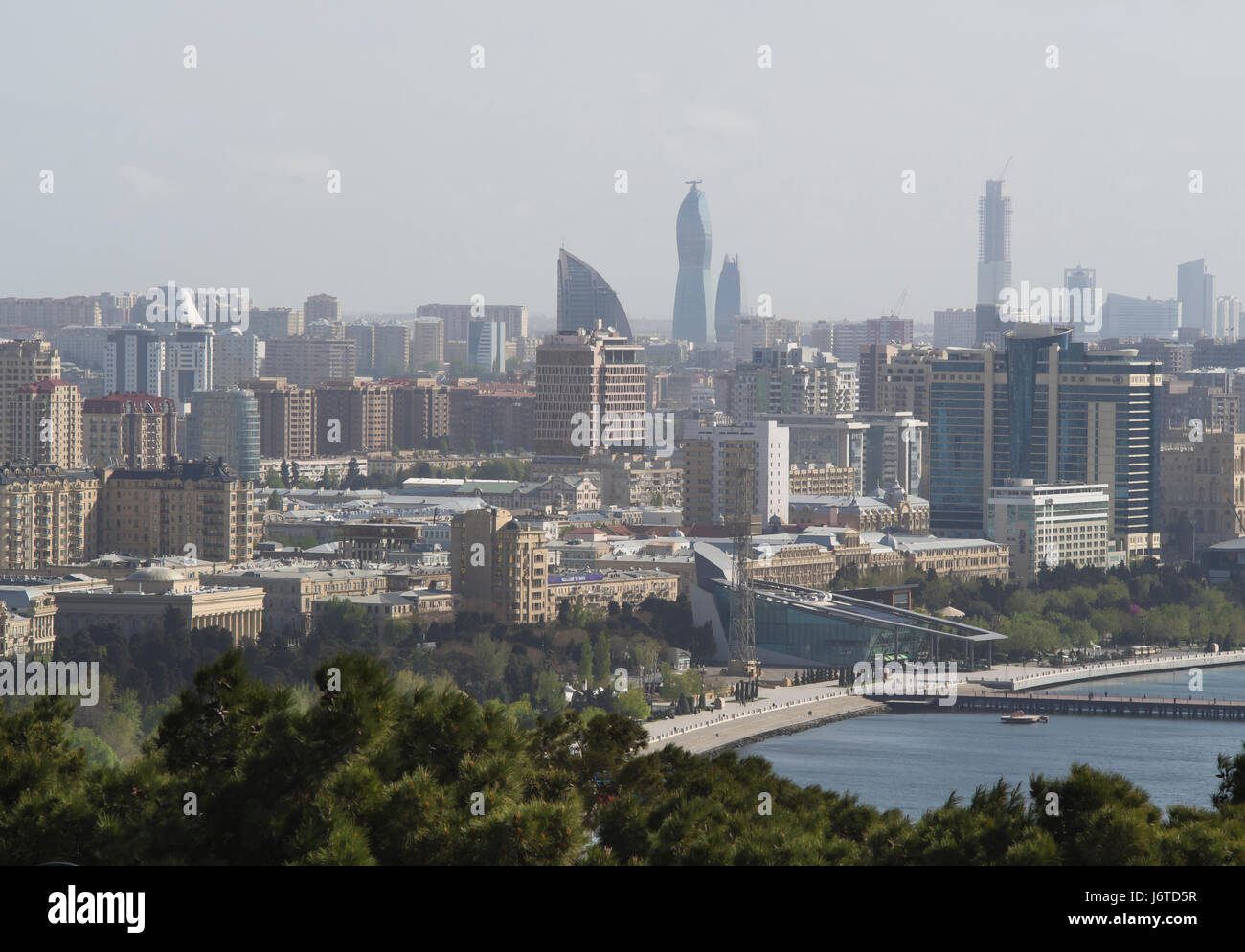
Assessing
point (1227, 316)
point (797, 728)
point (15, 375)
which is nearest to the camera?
point (797, 728)

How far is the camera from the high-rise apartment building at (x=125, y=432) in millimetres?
66750

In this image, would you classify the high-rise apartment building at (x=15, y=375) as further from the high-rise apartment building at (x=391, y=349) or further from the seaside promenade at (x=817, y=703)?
the high-rise apartment building at (x=391, y=349)

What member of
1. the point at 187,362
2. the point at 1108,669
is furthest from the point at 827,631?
the point at 187,362

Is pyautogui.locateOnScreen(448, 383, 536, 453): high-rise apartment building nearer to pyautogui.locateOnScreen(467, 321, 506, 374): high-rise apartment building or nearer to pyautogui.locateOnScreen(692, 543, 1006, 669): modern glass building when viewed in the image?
pyautogui.locateOnScreen(467, 321, 506, 374): high-rise apartment building

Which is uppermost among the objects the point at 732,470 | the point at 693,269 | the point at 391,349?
the point at 693,269

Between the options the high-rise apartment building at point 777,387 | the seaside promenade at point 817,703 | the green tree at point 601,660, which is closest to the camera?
the seaside promenade at point 817,703

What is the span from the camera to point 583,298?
338ft

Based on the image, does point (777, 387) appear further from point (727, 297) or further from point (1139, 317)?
point (727, 297)

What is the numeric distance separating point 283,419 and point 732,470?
30426 millimetres

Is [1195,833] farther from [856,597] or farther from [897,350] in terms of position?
[897,350]

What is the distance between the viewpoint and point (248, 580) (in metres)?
43.8

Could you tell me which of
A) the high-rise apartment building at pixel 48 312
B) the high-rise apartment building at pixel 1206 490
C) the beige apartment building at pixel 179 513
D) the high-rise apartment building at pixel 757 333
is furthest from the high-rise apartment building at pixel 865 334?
the beige apartment building at pixel 179 513

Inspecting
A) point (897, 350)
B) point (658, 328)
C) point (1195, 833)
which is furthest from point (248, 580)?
point (658, 328)

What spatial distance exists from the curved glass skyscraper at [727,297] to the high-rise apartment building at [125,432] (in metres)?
82.0
